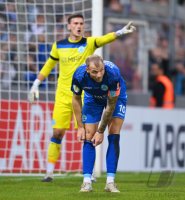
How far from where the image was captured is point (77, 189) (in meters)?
9.65

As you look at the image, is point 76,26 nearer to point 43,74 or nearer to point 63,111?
point 43,74

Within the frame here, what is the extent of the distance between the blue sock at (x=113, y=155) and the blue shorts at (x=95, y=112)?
0.26 m

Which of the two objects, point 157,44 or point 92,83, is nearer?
point 92,83

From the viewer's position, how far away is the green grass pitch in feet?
28.1

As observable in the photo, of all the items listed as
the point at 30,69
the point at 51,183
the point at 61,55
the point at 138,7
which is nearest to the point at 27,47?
the point at 30,69

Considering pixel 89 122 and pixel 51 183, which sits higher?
pixel 89 122

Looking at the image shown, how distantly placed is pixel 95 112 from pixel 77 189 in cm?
106

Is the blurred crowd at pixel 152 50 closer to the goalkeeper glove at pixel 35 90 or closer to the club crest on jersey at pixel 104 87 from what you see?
the goalkeeper glove at pixel 35 90

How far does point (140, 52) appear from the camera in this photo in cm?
1862

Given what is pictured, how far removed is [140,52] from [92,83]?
9.91 metres

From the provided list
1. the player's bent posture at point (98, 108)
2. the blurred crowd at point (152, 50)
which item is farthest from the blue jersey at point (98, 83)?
the blurred crowd at point (152, 50)

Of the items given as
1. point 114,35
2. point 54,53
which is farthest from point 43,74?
point 114,35

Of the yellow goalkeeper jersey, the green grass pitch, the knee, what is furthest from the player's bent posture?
the knee

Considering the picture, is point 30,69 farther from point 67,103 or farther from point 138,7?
point 138,7
